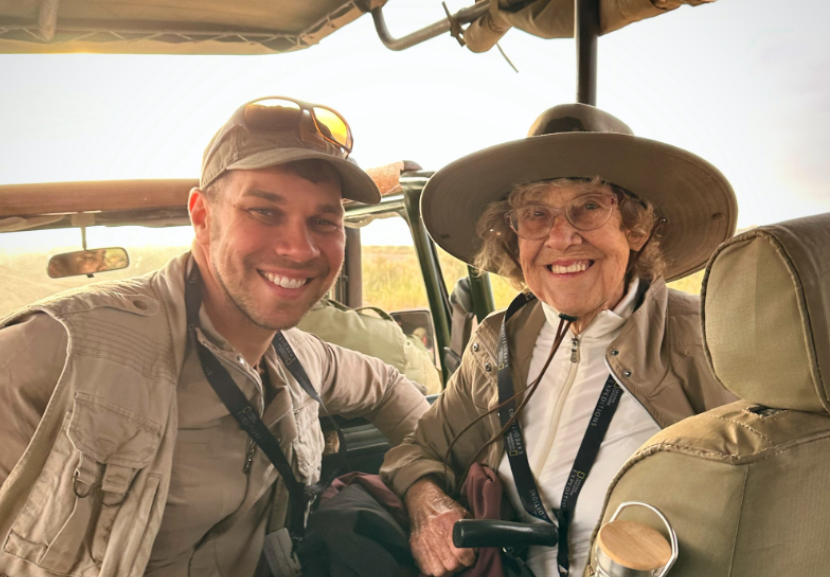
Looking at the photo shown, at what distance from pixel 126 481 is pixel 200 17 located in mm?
1437

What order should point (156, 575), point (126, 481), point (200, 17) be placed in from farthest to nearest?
point (200, 17) < point (156, 575) < point (126, 481)

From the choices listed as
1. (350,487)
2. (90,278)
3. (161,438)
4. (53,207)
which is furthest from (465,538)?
(53,207)

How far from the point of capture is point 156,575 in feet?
4.25

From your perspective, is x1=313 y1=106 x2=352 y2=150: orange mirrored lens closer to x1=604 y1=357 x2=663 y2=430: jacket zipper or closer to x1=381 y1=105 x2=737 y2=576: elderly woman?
x1=381 y1=105 x2=737 y2=576: elderly woman

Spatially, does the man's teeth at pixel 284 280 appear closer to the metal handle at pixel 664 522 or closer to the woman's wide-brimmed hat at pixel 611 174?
the woman's wide-brimmed hat at pixel 611 174

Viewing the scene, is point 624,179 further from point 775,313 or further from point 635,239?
point 775,313

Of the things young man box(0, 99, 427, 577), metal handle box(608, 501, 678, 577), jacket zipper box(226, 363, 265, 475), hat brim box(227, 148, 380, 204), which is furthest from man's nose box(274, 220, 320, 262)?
metal handle box(608, 501, 678, 577)

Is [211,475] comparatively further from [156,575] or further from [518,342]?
[518,342]

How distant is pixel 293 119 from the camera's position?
1487 mm

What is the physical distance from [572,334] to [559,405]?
18 cm

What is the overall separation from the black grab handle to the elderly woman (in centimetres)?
6

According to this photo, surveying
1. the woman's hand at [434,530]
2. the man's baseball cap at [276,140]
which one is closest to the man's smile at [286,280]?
the man's baseball cap at [276,140]

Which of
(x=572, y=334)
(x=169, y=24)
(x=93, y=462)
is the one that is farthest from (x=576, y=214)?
(x=169, y=24)

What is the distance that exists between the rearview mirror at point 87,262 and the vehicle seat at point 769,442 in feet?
4.95
